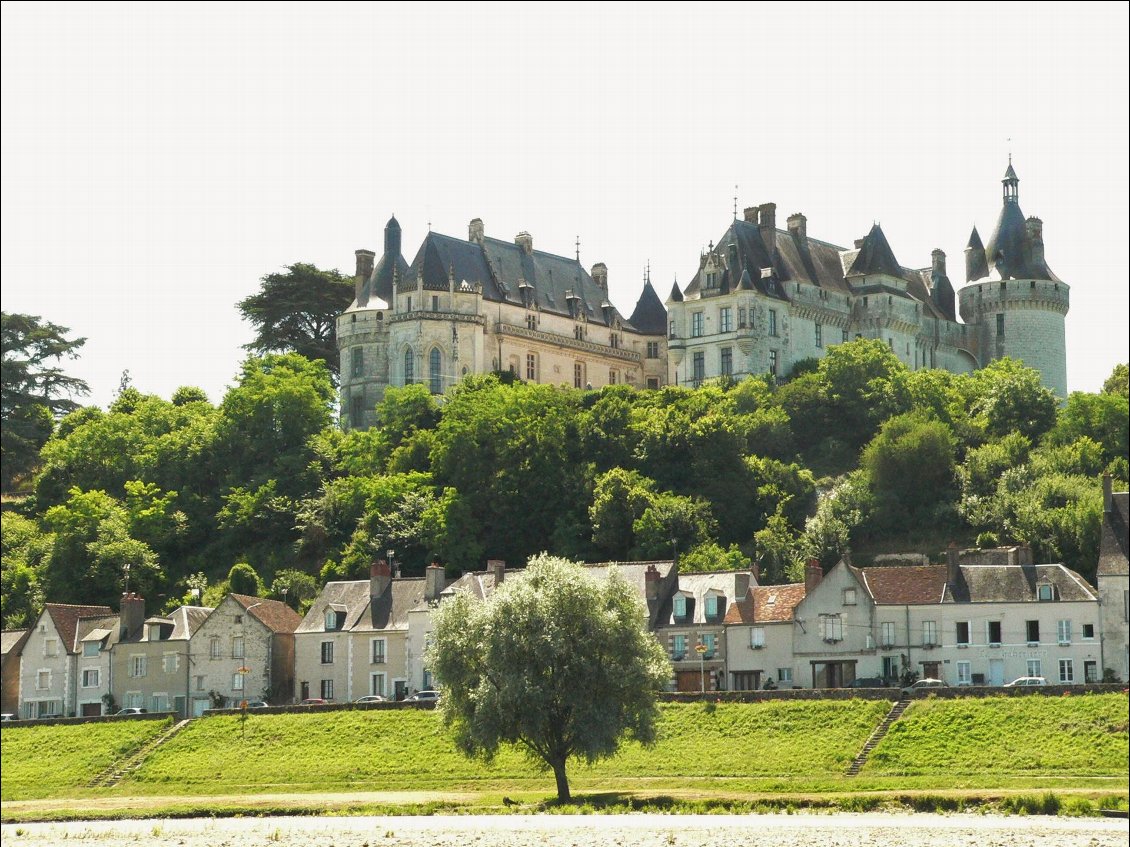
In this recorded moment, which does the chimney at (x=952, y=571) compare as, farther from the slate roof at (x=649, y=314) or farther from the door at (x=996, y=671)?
the slate roof at (x=649, y=314)

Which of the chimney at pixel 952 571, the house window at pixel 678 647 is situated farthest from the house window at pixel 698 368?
the chimney at pixel 952 571

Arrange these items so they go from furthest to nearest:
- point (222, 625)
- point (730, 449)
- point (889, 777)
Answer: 1. point (730, 449)
2. point (222, 625)
3. point (889, 777)

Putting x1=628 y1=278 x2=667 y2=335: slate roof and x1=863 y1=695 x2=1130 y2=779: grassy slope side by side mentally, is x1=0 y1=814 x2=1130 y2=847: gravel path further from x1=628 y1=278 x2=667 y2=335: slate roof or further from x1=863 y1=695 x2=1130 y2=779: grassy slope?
x1=628 y1=278 x2=667 y2=335: slate roof

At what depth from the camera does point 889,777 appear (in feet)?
174

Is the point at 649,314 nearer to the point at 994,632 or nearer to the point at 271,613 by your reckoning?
the point at 271,613

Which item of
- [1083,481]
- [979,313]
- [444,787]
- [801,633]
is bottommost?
[444,787]

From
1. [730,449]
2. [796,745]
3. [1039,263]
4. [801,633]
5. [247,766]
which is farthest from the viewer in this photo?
[1039,263]

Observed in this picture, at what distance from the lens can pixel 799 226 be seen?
351ft

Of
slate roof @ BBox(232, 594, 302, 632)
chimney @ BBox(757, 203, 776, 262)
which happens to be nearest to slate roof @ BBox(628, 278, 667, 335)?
chimney @ BBox(757, 203, 776, 262)

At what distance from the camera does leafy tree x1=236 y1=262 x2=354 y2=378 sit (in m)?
109

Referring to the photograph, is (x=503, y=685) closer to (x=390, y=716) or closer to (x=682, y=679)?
(x=390, y=716)

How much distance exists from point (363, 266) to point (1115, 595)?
50152mm

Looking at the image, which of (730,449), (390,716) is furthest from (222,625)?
(730,449)

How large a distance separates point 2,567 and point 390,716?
3339cm
